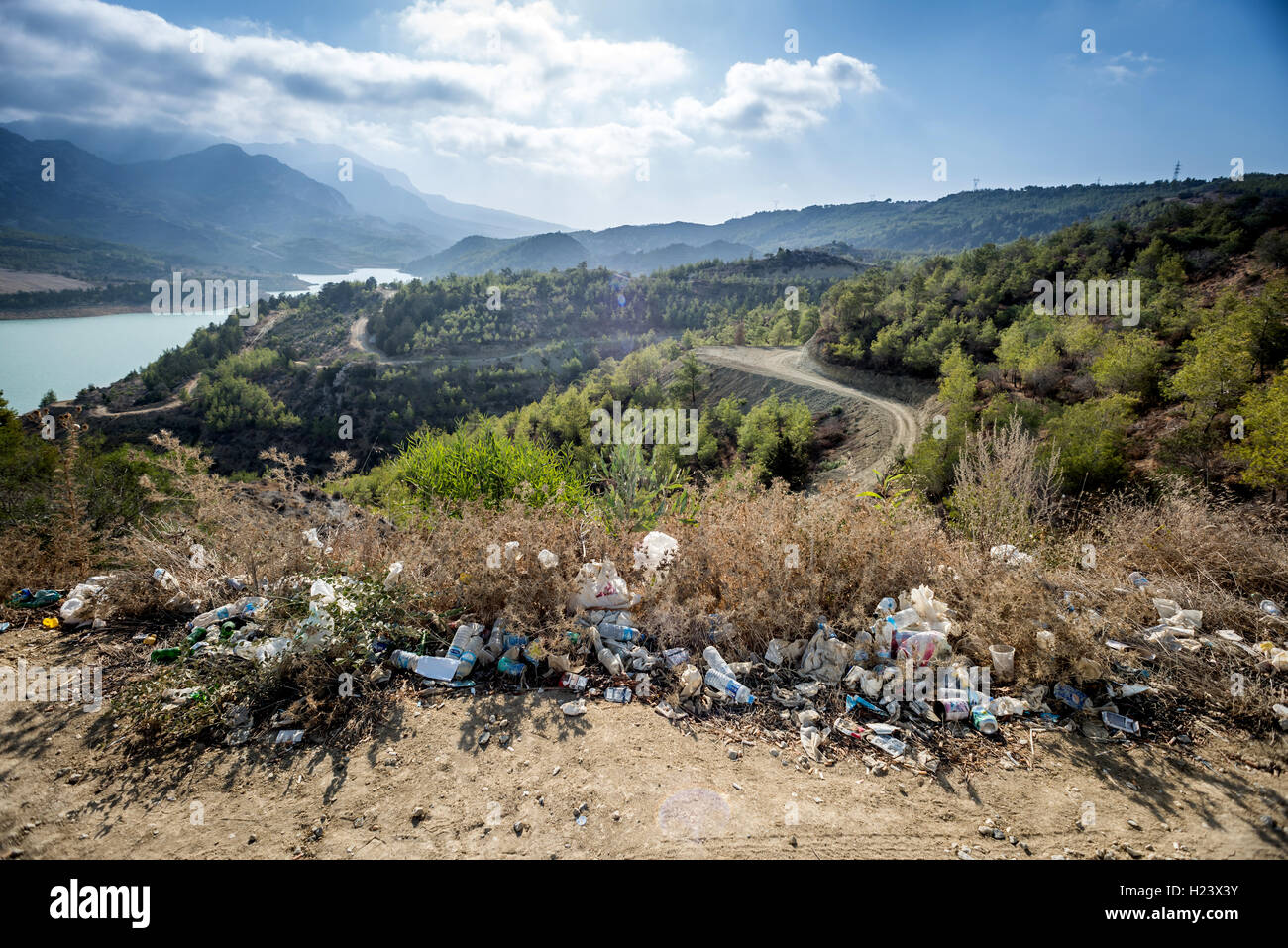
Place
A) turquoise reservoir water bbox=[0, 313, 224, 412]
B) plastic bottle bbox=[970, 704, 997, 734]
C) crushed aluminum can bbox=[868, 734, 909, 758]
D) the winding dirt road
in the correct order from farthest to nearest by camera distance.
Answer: turquoise reservoir water bbox=[0, 313, 224, 412], the winding dirt road, plastic bottle bbox=[970, 704, 997, 734], crushed aluminum can bbox=[868, 734, 909, 758]

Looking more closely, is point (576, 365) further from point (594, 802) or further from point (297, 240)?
point (297, 240)

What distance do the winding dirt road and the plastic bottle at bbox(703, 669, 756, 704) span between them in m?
23.1

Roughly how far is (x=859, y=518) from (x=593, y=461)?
2.72 metres

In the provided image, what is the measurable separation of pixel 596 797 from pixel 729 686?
3.78 ft

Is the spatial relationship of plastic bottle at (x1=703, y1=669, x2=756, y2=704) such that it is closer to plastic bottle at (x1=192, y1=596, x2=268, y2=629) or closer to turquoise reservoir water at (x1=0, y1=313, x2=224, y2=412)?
plastic bottle at (x1=192, y1=596, x2=268, y2=629)

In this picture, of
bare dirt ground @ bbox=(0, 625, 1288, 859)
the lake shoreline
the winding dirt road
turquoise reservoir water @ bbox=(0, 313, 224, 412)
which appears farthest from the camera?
the lake shoreline

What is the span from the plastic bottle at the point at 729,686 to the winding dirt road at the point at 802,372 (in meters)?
23.1

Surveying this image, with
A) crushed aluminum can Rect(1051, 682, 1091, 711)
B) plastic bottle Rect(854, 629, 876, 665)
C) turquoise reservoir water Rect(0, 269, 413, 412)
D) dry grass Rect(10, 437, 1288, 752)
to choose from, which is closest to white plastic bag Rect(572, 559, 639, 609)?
dry grass Rect(10, 437, 1288, 752)

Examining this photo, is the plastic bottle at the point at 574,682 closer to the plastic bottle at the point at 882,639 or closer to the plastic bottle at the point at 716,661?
the plastic bottle at the point at 716,661

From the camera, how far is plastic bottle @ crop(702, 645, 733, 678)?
3643 millimetres

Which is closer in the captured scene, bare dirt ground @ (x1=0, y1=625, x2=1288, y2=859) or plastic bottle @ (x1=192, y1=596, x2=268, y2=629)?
bare dirt ground @ (x1=0, y1=625, x2=1288, y2=859)

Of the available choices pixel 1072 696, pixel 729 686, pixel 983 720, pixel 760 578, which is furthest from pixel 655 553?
pixel 1072 696

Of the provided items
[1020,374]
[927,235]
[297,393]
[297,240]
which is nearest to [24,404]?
[297,393]
